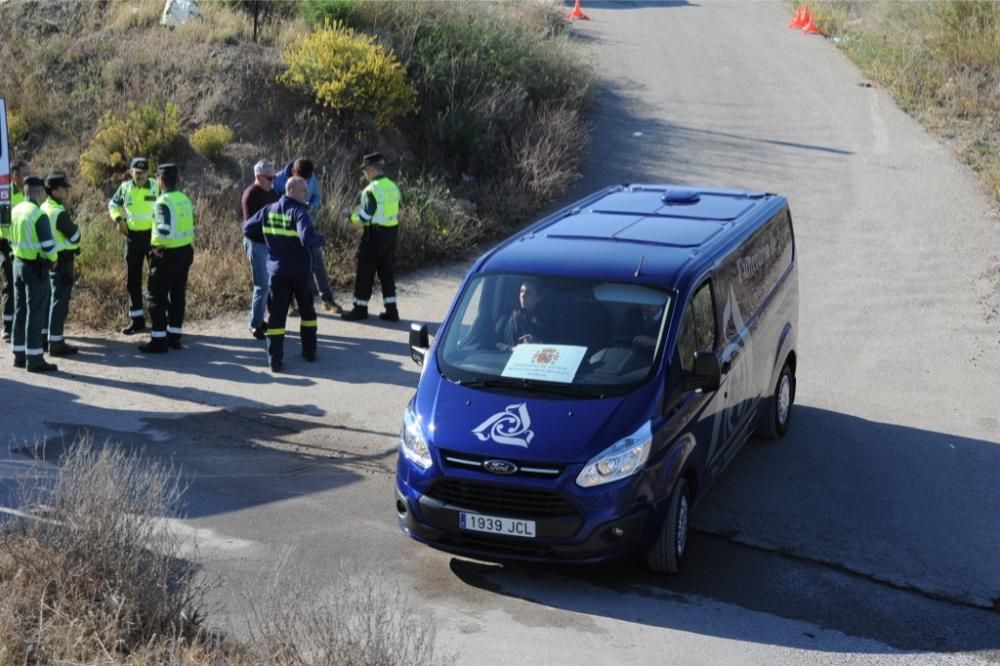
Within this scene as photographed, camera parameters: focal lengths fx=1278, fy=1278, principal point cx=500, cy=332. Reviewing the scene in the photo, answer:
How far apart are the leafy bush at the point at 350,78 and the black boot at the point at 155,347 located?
6.67 metres

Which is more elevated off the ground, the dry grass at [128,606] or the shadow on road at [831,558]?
the dry grass at [128,606]

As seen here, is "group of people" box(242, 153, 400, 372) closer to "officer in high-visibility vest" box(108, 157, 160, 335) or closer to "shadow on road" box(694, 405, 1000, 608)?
"officer in high-visibility vest" box(108, 157, 160, 335)

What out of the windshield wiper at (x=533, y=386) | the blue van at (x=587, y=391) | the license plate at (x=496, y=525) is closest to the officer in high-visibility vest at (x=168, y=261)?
the blue van at (x=587, y=391)

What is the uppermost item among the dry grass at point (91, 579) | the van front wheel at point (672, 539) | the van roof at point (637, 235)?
the van roof at point (637, 235)

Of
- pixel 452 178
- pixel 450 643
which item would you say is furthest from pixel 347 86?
pixel 450 643

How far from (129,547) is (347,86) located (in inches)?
519

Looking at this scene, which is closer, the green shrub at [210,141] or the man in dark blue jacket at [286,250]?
the man in dark blue jacket at [286,250]

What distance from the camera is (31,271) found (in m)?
12.6

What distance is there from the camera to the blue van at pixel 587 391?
791 cm

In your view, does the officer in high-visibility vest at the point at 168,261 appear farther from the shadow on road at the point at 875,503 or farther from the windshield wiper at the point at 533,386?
the shadow on road at the point at 875,503

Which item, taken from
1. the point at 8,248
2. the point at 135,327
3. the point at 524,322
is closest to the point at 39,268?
the point at 8,248

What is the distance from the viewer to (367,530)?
30.0ft

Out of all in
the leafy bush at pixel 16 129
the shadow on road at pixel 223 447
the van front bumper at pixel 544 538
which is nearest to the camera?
the van front bumper at pixel 544 538

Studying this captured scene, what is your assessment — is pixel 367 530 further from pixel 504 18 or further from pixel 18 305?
pixel 504 18
